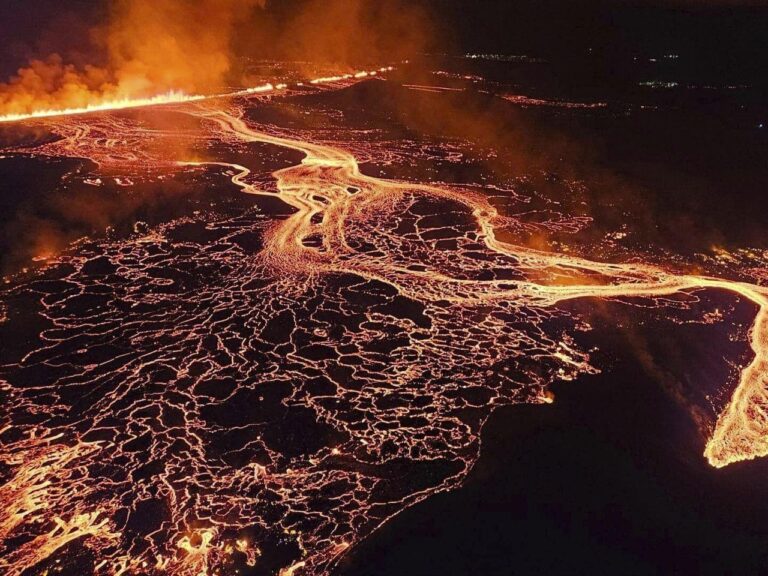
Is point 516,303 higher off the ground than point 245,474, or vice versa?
point 245,474

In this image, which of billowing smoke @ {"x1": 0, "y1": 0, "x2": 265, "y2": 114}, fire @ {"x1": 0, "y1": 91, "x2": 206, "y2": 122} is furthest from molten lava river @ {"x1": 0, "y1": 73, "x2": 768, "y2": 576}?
billowing smoke @ {"x1": 0, "y1": 0, "x2": 265, "y2": 114}

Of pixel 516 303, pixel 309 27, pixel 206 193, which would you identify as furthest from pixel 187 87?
pixel 309 27

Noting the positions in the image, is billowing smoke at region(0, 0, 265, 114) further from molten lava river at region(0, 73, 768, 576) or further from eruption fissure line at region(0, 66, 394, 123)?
molten lava river at region(0, 73, 768, 576)

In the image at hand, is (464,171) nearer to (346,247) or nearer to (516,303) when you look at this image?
(346,247)

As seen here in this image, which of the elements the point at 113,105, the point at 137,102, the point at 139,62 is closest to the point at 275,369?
the point at 113,105

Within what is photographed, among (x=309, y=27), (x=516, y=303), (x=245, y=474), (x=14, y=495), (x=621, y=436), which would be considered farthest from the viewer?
(x=309, y=27)
